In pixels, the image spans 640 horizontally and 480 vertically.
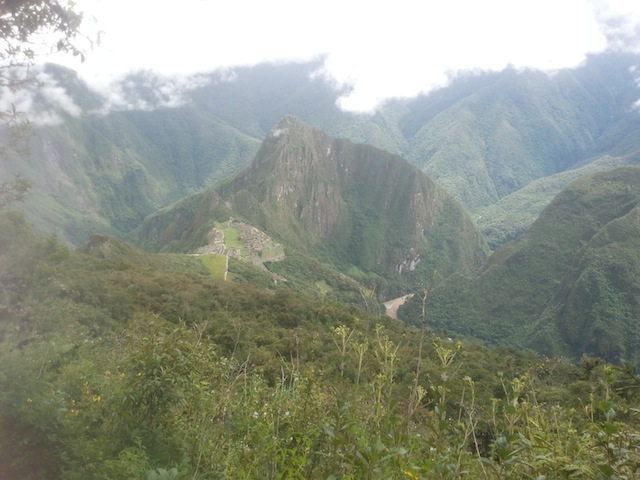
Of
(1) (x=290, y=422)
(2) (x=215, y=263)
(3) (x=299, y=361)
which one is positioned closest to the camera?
(1) (x=290, y=422)

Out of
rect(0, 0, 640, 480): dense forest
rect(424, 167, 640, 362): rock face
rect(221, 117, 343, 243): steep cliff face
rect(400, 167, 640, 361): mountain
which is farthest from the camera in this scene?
rect(221, 117, 343, 243): steep cliff face

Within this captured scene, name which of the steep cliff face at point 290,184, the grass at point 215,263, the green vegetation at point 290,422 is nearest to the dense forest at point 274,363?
the green vegetation at point 290,422

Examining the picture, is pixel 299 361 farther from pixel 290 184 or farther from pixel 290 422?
pixel 290 184

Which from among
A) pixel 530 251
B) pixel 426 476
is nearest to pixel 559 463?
pixel 426 476

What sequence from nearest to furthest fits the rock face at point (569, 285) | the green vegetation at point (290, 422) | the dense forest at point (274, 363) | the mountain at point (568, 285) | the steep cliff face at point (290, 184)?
the green vegetation at point (290, 422) < the dense forest at point (274, 363) < the rock face at point (569, 285) < the mountain at point (568, 285) < the steep cliff face at point (290, 184)

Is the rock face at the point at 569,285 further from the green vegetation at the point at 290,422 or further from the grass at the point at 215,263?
the green vegetation at the point at 290,422

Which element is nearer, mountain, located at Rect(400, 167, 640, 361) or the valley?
the valley

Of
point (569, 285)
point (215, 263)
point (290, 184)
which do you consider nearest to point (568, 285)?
point (569, 285)

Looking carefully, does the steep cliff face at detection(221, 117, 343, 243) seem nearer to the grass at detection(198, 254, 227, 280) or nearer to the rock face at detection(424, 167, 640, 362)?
the grass at detection(198, 254, 227, 280)

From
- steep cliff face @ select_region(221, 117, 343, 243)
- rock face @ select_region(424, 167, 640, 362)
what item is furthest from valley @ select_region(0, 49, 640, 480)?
steep cliff face @ select_region(221, 117, 343, 243)
